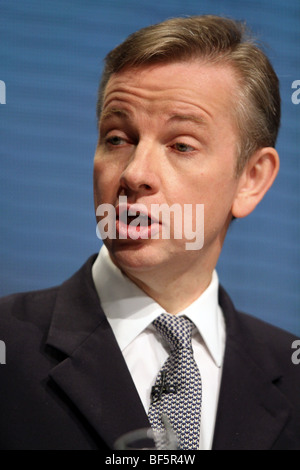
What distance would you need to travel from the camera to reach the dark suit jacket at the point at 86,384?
1.45m

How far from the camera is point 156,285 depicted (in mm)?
A: 1658

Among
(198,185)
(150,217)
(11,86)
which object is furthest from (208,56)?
(11,86)

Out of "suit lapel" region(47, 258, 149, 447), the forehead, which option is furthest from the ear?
"suit lapel" region(47, 258, 149, 447)

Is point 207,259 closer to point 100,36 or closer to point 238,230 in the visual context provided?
point 238,230

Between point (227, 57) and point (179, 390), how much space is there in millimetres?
802

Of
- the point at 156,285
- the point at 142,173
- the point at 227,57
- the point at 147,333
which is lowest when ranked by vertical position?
the point at 147,333

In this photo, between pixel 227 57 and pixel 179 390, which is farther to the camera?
pixel 227 57

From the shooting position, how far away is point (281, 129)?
210 centimetres

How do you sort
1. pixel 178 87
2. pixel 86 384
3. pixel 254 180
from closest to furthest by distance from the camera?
1. pixel 86 384
2. pixel 178 87
3. pixel 254 180

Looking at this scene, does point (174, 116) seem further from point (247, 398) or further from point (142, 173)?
point (247, 398)

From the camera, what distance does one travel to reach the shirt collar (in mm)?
1627

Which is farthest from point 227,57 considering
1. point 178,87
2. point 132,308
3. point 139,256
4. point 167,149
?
point 132,308

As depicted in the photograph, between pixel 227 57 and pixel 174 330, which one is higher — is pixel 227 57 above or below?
above

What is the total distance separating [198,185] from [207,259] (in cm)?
22
